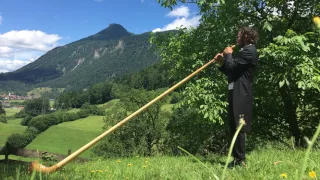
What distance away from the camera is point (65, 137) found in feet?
300

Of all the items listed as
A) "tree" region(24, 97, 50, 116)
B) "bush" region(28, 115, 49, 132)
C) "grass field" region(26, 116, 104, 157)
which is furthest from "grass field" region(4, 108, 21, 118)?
"grass field" region(26, 116, 104, 157)

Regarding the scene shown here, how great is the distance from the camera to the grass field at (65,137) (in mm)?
81312

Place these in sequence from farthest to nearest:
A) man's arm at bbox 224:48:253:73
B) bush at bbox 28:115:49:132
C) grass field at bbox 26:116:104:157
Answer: bush at bbox 28:115:49:132
grass field at bbox 26:116:104:157
man's arm at bbox 224:48:253:73

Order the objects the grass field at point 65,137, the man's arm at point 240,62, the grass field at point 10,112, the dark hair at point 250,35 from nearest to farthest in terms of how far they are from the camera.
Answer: the man's arm at point 240,62 → the dark hair at point 250,35 → the grass field at point 65,137 → the grass field at point 10,112

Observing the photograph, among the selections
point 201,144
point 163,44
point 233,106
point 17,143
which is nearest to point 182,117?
point 201,144

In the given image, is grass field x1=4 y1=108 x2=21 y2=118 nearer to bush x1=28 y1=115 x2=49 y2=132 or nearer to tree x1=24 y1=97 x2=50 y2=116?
tree x1=24 y1=97 x2=50 y2=116

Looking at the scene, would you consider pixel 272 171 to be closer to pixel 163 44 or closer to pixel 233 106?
pixel 233 106

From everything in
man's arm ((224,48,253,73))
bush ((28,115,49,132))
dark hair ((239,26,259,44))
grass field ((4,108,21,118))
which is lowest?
bush ((28,115,49,132))

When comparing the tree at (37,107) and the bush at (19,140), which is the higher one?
the tree at (37,107)

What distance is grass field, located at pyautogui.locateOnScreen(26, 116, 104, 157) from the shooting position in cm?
8131

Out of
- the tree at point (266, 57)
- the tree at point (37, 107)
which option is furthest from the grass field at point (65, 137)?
the tree at point (266, 57)

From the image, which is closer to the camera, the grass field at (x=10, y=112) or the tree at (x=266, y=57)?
the tree at (x=266, y=57)

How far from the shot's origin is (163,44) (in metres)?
11.6

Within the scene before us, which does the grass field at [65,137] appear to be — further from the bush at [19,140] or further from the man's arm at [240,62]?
the man's arm at [240,62]
